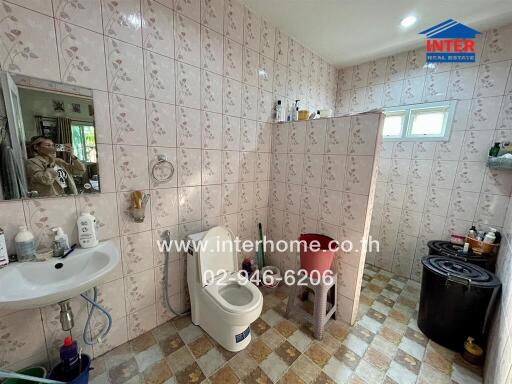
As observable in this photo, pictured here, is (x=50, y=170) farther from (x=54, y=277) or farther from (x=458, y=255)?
(x=458, y=255)

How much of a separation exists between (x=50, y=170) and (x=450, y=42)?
335 cm

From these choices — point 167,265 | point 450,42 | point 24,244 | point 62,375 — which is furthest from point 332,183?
point 62,375

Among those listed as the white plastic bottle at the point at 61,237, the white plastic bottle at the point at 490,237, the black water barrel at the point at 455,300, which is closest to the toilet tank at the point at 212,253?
the white plastic bottle at the point at 61,237

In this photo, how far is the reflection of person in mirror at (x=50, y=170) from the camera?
3.49ft

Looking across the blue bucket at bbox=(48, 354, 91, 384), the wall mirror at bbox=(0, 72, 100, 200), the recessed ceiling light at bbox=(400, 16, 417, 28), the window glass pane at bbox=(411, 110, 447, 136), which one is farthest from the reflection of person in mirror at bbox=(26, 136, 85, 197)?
the window glass pane at bbox=(411, 110, 447, 136)

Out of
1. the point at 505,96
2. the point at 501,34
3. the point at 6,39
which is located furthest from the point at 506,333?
the point at 6,39

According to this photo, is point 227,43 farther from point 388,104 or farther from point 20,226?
point 388,104

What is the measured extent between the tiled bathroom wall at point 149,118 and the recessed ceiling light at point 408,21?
3.13 feet

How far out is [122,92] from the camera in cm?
127

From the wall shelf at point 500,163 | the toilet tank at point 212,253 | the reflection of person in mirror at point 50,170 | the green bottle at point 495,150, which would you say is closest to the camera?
the reflection of person in mirror at point 50,170

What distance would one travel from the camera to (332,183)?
5.82ft

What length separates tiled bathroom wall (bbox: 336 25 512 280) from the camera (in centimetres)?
183

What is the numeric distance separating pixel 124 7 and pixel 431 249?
10.2 ft

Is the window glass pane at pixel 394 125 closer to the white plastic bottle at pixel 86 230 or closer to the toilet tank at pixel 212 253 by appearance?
the toilet tank at pixel 212 253
